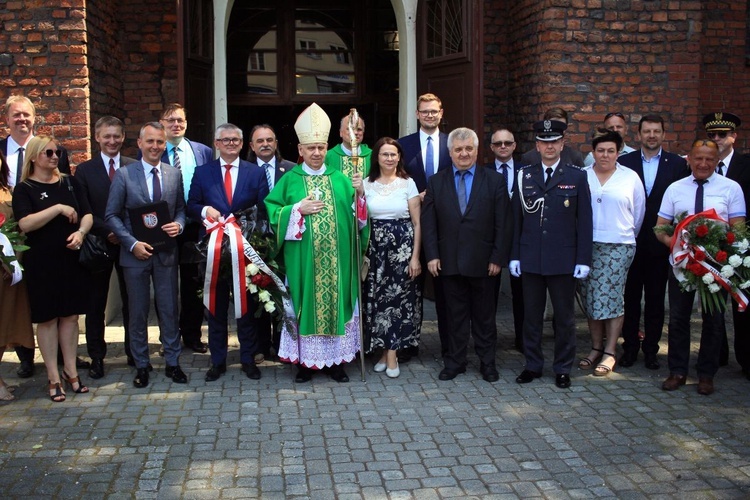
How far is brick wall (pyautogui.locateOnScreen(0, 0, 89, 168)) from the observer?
768 cm

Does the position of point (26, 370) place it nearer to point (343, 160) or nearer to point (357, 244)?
point (357, 244)

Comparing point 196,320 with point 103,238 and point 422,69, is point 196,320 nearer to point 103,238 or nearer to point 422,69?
point 103,238

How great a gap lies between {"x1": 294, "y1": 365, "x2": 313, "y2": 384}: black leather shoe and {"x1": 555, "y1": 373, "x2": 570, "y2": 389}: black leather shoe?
1.89 metres

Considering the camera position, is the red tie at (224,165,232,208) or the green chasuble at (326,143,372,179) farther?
the green chasuble at (326,143,372,179)

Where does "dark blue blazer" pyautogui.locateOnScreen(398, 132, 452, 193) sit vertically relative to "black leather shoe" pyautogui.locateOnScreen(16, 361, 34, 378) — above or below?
above

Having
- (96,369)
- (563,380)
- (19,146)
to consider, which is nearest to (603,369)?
(563,380)

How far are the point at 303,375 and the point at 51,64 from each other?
13.0 ft

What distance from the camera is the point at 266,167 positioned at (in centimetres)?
A: 700

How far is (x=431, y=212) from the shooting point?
20.8 feet

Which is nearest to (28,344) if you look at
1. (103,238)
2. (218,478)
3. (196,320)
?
(103,238)

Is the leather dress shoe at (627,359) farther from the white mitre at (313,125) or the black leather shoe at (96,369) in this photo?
the black leather shoe at (96,369)

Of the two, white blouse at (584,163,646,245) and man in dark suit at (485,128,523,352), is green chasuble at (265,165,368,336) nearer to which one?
man in dark suit at (485,128,523,352)

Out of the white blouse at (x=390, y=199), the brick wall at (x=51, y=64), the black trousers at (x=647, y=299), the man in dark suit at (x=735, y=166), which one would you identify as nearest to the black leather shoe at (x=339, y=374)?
the white blouse at (x=390, y=199)

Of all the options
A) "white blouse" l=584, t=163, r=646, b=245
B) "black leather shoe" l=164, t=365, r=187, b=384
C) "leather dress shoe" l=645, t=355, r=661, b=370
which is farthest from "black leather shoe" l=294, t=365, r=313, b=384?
"leather dress shoe" l=645, t=355, r=661, b=370
